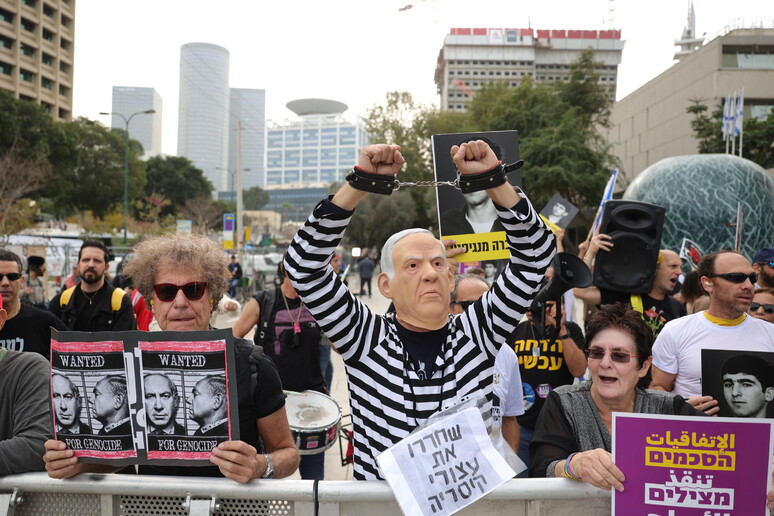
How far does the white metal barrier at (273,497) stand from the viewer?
1.92m

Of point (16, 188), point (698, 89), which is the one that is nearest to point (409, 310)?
point (16, 188)

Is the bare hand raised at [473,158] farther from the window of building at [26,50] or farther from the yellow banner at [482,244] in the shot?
the window of building at [26,50]

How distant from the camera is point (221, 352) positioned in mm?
1931

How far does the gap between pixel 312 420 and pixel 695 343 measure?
95.4 inches

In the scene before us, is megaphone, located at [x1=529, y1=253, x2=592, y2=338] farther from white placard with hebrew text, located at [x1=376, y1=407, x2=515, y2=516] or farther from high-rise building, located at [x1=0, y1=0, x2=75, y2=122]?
high-rise building, located at [x1=0, y1=0, x2=75, y2=122]

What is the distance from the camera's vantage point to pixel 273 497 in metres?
1.93

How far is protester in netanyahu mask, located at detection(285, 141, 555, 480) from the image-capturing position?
7.14 feet

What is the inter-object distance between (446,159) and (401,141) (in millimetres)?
41165

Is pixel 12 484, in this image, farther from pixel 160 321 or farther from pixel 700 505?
pixel 700 505

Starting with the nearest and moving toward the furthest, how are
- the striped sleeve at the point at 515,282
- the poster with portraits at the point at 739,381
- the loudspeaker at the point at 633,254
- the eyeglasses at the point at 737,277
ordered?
the striped sleeve at the point at 515,282
the poster with portraits at the point at 739,381
the eyeglasses at the point at 737,277
the loudspeaker at the point at 633,254

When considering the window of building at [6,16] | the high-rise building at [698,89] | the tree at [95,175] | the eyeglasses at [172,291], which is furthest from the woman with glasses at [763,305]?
the window of building at [6,16]

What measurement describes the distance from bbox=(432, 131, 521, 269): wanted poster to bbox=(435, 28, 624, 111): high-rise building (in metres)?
115

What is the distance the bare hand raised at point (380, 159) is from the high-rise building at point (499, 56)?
4599 inches

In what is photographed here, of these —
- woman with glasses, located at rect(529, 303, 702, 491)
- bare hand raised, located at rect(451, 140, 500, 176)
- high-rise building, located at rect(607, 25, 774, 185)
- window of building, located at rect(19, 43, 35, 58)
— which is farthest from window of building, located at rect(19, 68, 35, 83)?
woman with glasses, located at rect(529, 303, 702, 491)
